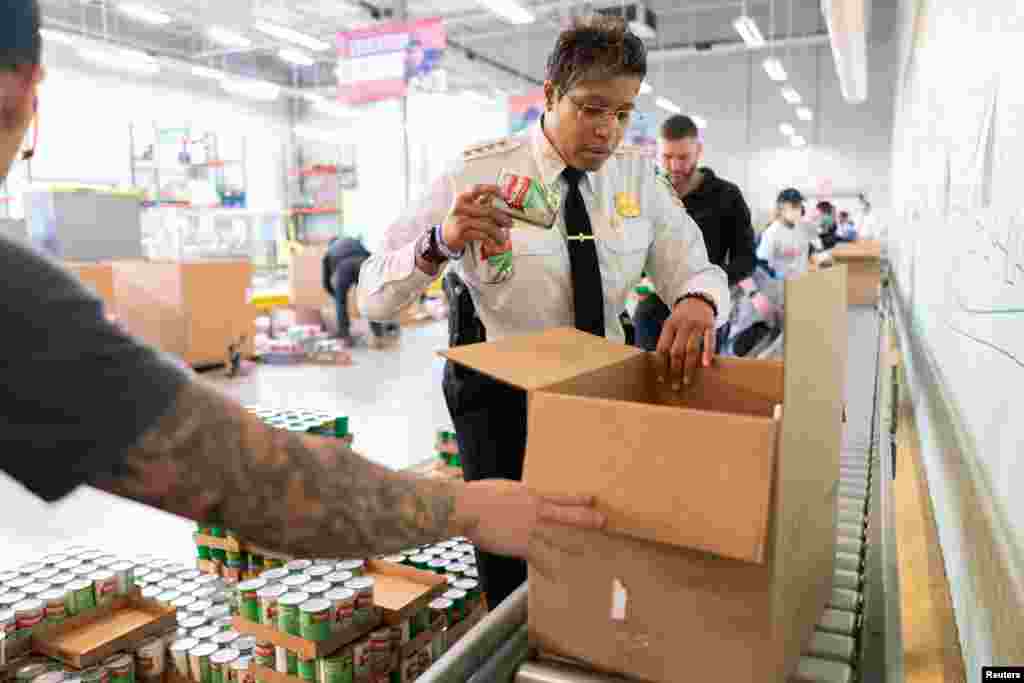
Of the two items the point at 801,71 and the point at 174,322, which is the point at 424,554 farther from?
the point at 801,71

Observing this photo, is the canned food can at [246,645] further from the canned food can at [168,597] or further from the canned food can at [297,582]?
the canned food can at [168,597]

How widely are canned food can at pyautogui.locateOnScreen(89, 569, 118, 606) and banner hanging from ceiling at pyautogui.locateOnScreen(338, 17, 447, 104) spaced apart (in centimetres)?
813

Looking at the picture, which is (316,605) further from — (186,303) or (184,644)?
(186,303)

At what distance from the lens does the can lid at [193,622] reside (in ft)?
7.54

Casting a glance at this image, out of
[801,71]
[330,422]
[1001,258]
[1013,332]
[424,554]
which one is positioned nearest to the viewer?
[1013,332]

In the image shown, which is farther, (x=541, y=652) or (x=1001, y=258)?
(x=1001, y=258)

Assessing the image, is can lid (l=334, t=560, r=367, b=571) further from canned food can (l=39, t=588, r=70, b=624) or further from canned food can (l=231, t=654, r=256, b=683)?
canned food can (l=39, t=588, r=70, b=624)

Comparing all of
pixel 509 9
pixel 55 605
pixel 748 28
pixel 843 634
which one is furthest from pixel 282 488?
pixel 748 28

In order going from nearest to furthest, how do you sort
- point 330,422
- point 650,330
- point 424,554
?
→ point 424,554 < point 330,422 < point 650,330

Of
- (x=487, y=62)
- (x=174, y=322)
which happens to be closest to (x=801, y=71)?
(x=487, y=62)

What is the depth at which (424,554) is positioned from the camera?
2666 mm

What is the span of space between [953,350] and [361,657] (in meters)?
1.87

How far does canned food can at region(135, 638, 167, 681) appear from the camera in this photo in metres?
2.17

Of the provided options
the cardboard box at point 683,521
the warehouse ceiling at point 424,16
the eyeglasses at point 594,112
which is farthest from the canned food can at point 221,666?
the warehouse ceiling at point 424,16
